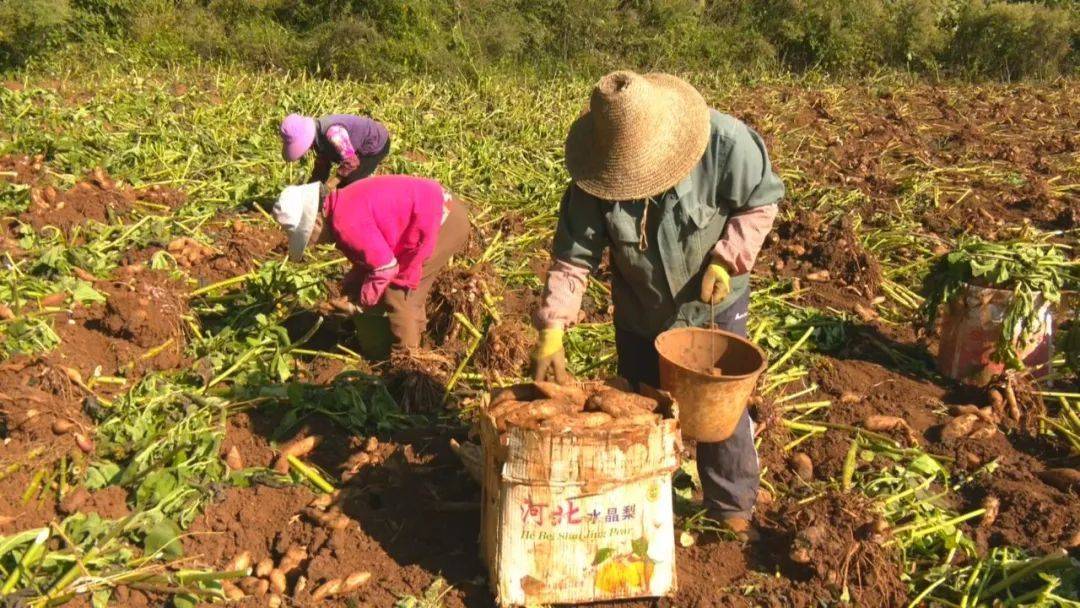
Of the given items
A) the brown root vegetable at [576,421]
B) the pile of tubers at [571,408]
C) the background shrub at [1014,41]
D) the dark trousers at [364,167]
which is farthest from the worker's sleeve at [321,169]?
the background shrub at [1014,41]

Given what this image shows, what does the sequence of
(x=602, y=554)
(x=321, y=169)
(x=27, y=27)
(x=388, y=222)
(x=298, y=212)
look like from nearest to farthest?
1. (x=602, y=554)
2. (x=298, y=212)
3. (x=388, y=222)
4. (x=321, y=169)
5. (x=27, y=27)

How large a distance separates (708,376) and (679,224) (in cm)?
59

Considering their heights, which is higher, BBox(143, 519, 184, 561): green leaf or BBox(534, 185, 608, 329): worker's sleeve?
BBox(534, 185, 608, 329): worker's sleeve

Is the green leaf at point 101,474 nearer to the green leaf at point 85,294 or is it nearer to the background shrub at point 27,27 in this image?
the green leaf at point 85,294

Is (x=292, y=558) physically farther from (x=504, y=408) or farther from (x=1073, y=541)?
(x=1073, y=541)

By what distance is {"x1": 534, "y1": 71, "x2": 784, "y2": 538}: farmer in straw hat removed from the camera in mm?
3029

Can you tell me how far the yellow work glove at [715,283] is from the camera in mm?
3158

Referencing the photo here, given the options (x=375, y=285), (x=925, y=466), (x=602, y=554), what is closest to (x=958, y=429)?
(x=925, y=466)

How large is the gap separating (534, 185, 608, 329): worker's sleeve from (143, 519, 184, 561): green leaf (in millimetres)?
1615

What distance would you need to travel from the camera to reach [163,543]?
3480mm

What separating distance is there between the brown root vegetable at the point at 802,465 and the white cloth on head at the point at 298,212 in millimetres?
2589

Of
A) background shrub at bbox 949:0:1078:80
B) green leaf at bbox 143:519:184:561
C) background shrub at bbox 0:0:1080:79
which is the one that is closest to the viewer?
green leaf at bbox 143:519:184:561

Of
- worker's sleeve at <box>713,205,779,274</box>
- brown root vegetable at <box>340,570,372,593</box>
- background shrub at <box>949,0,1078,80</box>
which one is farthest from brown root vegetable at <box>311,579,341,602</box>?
background shrub at <box>949,0,1078,80</box>

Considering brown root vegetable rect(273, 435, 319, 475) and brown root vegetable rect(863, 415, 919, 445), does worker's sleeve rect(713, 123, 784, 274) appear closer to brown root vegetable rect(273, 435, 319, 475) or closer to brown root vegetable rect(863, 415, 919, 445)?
brown root vegetable rect(863, 415, 919, 445)
